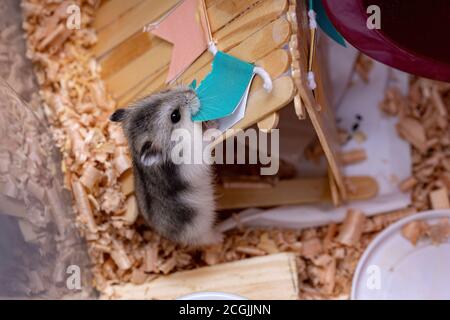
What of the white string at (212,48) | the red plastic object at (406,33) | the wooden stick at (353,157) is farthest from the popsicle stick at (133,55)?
the wooden stick at (353,157)

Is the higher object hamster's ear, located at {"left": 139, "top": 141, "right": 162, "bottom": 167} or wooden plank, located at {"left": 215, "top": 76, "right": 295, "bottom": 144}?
wooden plank, located at {"left": 215, "top": 76, "right": 295, "bottom": 144}

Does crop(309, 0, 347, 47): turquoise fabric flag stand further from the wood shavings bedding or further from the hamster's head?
the wood shavings bedding

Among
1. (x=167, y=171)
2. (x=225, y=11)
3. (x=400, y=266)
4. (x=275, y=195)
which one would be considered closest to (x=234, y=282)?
(x=275, y=195)

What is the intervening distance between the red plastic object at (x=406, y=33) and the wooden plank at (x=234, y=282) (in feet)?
2.88

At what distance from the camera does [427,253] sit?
236 centimetres

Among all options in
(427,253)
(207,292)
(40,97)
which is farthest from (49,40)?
(427,253)

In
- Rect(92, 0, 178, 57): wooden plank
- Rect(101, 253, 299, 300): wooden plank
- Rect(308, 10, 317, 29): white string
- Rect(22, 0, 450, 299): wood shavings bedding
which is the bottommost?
Rect(101, 253, 299, 300): wooden plank

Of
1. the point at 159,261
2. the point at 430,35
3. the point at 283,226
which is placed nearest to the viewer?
the point at 430,35

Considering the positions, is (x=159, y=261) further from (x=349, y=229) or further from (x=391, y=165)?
(x=391, y=165)

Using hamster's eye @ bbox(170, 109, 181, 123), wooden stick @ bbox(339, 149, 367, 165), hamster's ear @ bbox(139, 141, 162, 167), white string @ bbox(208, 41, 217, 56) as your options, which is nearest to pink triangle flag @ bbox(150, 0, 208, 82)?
white string @ bbox(208, 41, 217, 56)

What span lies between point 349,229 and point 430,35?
0.90 m

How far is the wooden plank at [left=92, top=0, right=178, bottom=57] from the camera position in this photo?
222 centimetres

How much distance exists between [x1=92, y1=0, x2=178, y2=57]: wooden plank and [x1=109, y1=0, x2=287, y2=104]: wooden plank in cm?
8

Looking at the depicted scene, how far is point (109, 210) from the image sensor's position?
92.7 inches
